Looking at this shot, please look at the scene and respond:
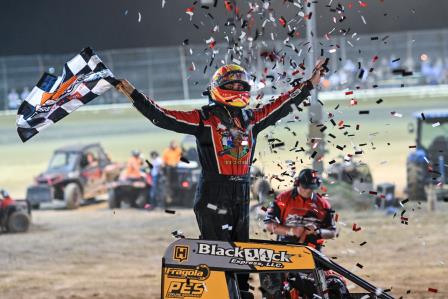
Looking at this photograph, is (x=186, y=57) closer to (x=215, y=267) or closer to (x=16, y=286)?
(x=16, y=286)

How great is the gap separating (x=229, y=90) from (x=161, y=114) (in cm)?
55

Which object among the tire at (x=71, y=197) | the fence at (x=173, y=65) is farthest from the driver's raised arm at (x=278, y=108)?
the fence at (x=173, y=65)

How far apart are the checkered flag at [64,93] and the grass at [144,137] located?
991 cm

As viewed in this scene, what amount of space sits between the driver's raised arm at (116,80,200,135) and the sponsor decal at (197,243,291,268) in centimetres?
122

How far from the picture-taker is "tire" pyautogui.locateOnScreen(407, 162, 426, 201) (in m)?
15.2

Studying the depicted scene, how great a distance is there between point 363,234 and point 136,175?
4.51 meters

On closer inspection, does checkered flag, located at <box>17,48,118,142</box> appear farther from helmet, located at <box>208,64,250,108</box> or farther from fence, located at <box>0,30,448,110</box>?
fence, located at <box>0,30,448,110</box>

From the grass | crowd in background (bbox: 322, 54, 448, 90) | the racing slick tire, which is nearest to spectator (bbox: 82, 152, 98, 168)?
the grass

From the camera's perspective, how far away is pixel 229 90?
6.40 m

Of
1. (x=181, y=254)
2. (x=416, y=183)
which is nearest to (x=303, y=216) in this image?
(x=181, y=254)

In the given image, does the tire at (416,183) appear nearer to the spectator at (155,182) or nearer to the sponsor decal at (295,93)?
the spectator at (155,182)

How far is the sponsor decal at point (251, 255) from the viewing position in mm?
5293

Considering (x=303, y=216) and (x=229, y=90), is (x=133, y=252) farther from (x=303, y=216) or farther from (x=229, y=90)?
(x=229, y=90)

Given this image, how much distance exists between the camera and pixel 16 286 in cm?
1118
